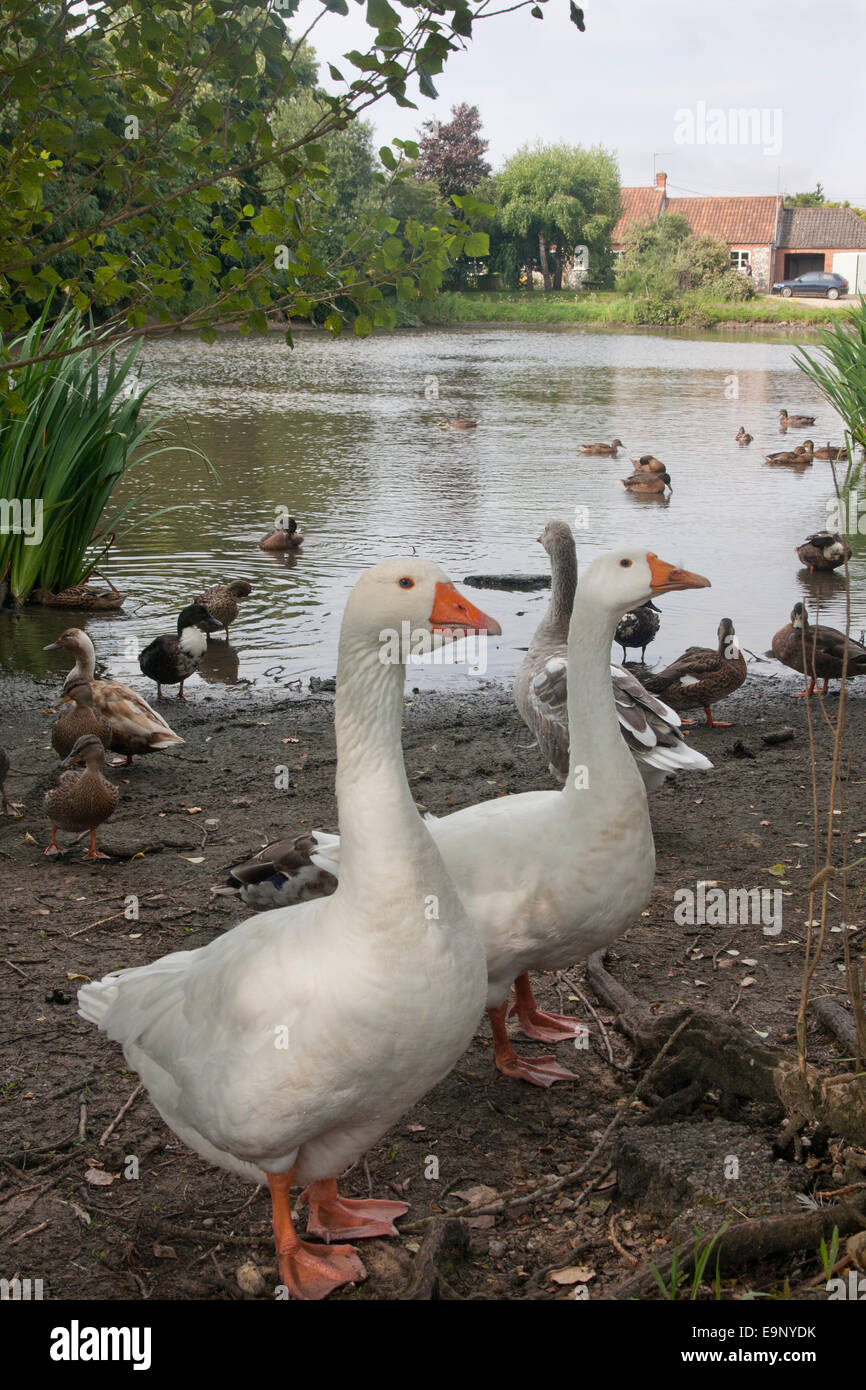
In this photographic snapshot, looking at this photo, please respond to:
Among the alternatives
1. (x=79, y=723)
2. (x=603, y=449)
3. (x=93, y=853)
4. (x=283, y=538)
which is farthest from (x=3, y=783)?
(x=603, y=449)

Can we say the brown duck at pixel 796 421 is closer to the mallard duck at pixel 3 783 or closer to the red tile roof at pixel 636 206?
the mallard duck at pixel 3 783

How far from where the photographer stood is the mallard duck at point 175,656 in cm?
816

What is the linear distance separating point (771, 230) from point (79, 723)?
82.6 meters

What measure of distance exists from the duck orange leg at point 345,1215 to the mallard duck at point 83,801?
265 cm

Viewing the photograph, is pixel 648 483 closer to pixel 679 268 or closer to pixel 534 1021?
pixel 534 1021

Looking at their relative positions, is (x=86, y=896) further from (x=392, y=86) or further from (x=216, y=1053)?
(x=392, y=86)

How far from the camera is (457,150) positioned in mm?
67250

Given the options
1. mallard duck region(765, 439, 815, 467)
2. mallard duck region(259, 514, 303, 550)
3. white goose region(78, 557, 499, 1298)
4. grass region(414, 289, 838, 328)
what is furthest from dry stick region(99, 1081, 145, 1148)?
grass region(414, 289, 838, 328)

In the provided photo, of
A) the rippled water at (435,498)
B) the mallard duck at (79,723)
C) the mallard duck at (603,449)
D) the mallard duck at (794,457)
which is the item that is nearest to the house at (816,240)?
the rippled water at (435,498)

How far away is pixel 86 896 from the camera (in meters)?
5.20

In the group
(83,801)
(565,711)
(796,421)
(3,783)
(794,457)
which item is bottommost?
(3,783)

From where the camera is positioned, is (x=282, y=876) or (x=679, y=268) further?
(x=679, y=268)

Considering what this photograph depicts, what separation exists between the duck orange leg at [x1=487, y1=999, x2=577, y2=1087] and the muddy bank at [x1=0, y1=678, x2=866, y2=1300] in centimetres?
6
